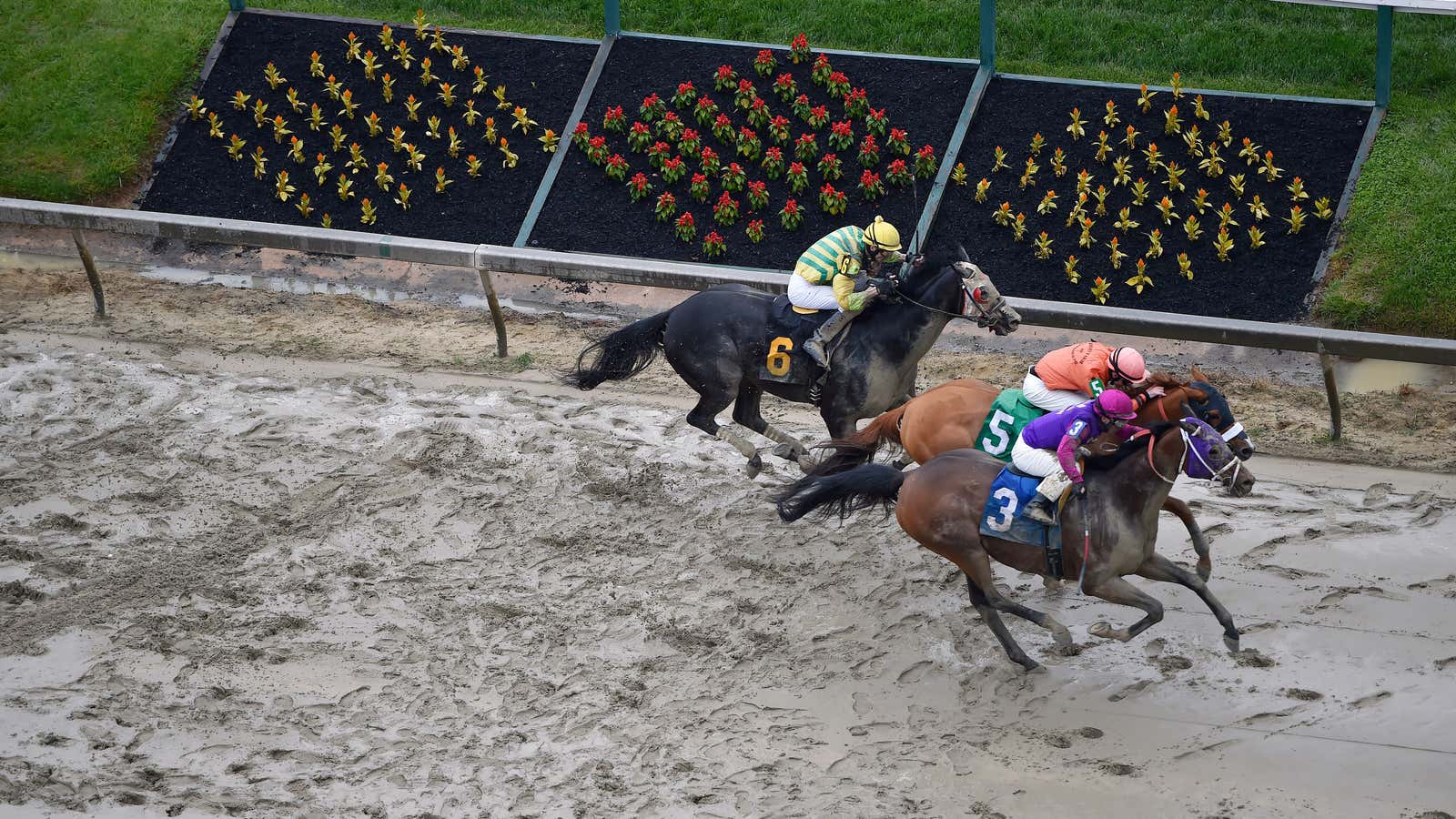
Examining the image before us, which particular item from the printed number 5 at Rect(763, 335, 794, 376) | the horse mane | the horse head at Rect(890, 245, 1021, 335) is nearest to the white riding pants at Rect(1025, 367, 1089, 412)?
the horse mane

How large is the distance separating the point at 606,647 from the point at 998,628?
1.99m

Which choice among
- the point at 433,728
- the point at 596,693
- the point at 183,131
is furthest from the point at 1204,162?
the point at 183,131

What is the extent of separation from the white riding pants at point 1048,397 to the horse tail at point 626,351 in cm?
245

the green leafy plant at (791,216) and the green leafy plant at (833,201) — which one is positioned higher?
the green leafy plant at (833,201)

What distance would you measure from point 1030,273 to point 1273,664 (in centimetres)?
454

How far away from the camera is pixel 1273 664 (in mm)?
6973

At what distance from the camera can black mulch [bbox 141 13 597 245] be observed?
12141mm

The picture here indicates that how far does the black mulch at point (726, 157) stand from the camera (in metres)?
11.5

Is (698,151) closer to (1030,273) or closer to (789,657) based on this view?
(1030,273)

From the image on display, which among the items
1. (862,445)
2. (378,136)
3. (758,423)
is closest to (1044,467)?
(862,445)

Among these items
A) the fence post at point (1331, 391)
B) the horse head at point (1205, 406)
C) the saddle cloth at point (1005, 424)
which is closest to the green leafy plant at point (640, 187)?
the saddle cloth at point (1005, 424)

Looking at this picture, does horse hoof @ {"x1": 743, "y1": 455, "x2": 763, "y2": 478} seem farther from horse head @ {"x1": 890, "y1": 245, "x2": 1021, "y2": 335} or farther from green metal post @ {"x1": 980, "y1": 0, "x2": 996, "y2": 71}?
green metal post @ {"x1": 980, "y1": 0, "x2": 996, "y2": 71}

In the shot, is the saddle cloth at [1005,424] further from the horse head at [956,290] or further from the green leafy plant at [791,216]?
the green leafy plant at [791,216]

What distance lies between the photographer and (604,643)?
7.39 meters
